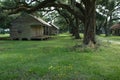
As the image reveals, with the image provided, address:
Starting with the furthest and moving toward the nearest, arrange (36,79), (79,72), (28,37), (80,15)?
(28,37) < (80,15) < (79,72) < (36,79)

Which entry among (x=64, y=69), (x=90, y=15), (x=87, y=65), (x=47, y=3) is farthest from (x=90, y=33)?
(x=64, y=69)

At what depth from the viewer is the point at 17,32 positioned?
125 feet

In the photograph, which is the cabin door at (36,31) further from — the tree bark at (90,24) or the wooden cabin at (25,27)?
the tree bark at (90,24)

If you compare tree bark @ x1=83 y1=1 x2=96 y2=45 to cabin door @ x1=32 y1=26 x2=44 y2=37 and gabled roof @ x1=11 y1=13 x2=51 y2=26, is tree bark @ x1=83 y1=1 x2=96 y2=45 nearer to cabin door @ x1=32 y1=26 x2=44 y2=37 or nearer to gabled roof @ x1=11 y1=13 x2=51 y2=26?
gabled roof @ x1=11 y1=13 x2=51 y2=26

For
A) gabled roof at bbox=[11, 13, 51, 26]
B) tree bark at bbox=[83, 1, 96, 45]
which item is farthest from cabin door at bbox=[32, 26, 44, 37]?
tree bark at bbox=[83, 1, 96, 45]

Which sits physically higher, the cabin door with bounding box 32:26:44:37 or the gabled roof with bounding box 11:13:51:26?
the gabled roof with bounding box 11:13:51:26

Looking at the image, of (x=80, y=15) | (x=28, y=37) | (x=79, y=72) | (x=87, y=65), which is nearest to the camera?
(x=79, y=72)

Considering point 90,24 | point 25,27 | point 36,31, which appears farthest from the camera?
point 36,31

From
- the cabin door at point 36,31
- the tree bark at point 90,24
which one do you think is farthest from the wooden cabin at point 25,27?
the tree bark at point 90,24

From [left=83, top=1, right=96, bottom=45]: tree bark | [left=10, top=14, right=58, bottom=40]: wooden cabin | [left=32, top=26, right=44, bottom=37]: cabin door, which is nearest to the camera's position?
[left=83, top=1, right=96, bottom=45]: tree bark

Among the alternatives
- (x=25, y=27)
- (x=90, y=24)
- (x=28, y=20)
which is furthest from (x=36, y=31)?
(x=90, y=24)

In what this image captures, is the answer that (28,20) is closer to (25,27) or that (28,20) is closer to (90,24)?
(25,27)

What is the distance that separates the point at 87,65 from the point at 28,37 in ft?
88.5

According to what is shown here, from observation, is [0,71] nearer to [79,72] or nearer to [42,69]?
[42,69]
